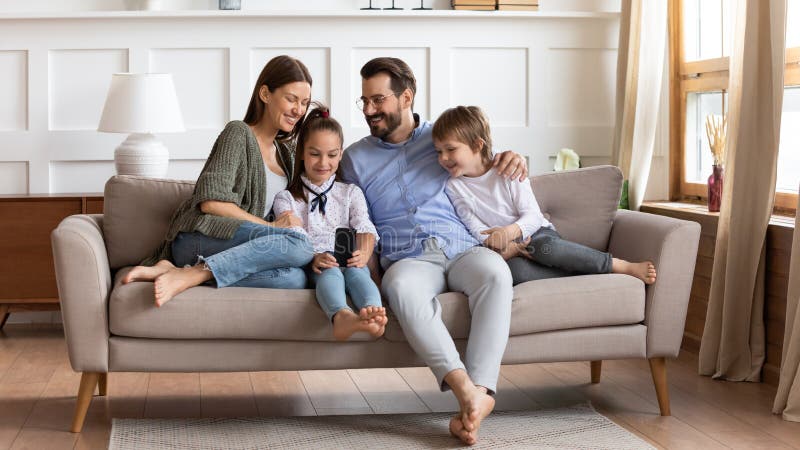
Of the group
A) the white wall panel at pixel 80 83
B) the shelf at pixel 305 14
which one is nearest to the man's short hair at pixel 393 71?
the shelf at pixel 305 14

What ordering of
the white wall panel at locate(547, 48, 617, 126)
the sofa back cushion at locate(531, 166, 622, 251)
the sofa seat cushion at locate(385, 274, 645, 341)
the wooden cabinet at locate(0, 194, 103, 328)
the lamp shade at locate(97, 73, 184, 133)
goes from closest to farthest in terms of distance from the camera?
the sofa seat cushion at locate(385, 274, 645, 341), the sofa back cushion at locate(531, 166, 622, 251), the lamp shade at locate(97, 73, 184, 133), the wooden cabinet at locate(0, 194, 103, 328), the white wall panel at locate(547, 48, 617, 126)

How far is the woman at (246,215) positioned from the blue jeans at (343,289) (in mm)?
137

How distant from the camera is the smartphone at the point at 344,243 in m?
3.20

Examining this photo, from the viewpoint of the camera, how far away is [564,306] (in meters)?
2.95

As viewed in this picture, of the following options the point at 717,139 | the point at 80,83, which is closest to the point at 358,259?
the point at 717,139

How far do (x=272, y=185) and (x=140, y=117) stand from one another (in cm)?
113

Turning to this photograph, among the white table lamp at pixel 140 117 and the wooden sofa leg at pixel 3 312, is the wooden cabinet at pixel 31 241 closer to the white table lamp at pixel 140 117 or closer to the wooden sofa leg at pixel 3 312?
the wooden sofa leg at pixel 3 312

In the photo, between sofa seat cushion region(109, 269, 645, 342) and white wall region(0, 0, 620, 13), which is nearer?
sofa seat cushion region(109, 269, 645, 342)

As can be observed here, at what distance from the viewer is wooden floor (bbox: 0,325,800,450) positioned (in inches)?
114

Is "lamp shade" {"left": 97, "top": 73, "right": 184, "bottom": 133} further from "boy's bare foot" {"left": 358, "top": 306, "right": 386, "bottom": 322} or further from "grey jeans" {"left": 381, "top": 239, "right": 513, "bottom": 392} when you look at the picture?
"boy's bare foot" {"left": 358, "top": 306, "right": 386, "bottom": 322}

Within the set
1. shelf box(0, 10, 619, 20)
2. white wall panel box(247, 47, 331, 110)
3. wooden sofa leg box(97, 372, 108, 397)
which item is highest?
shelf box(0, 10, 619, 20)

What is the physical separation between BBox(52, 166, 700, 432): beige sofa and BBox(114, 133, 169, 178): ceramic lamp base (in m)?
1.05

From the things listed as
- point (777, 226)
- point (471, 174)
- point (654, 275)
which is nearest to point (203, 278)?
point (471, 174)

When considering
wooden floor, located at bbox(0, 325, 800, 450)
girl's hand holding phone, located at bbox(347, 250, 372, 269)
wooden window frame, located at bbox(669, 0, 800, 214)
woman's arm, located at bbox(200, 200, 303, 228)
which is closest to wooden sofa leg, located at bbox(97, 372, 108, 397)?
wooden floor, located at bbox(0, 325, 800, 450)
